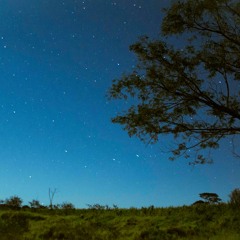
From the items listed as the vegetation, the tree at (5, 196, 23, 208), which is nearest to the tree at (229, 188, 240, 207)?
the vegetation

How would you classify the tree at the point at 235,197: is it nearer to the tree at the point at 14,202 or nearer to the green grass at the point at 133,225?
the green grass at the point at 133,225

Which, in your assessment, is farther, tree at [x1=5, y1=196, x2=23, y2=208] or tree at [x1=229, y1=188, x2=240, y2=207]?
tree at [x1=5, y1=196, x2=23, y2=208]

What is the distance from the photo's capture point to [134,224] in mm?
23500

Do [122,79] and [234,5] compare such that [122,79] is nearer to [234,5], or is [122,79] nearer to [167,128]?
[167,128]

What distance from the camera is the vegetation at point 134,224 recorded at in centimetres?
2031

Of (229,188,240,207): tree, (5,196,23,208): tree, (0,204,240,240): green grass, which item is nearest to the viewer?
(0,204,240,240): green grass

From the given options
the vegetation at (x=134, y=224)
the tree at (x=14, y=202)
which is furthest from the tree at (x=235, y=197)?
the tree at (x=14, y=202)

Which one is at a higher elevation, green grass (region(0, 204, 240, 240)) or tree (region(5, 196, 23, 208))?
tree (region(5, 196, 23, 208))

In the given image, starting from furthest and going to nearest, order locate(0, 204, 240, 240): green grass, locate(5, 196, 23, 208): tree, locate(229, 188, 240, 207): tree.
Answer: locate(5, 196, 23, 208): tree, locate(229, 188, 240, 207): tree, locate(0, 204, 240, 240): green grass

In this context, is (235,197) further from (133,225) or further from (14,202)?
(14,202)

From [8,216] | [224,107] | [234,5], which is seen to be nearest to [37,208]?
[8,216]

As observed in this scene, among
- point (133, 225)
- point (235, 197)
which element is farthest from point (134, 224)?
point (235, 197)

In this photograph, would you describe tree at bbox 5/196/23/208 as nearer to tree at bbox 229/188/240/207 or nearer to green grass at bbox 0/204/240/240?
green grass at bbox 0/204/240/240

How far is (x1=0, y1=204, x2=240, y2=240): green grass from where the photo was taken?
798 inches
